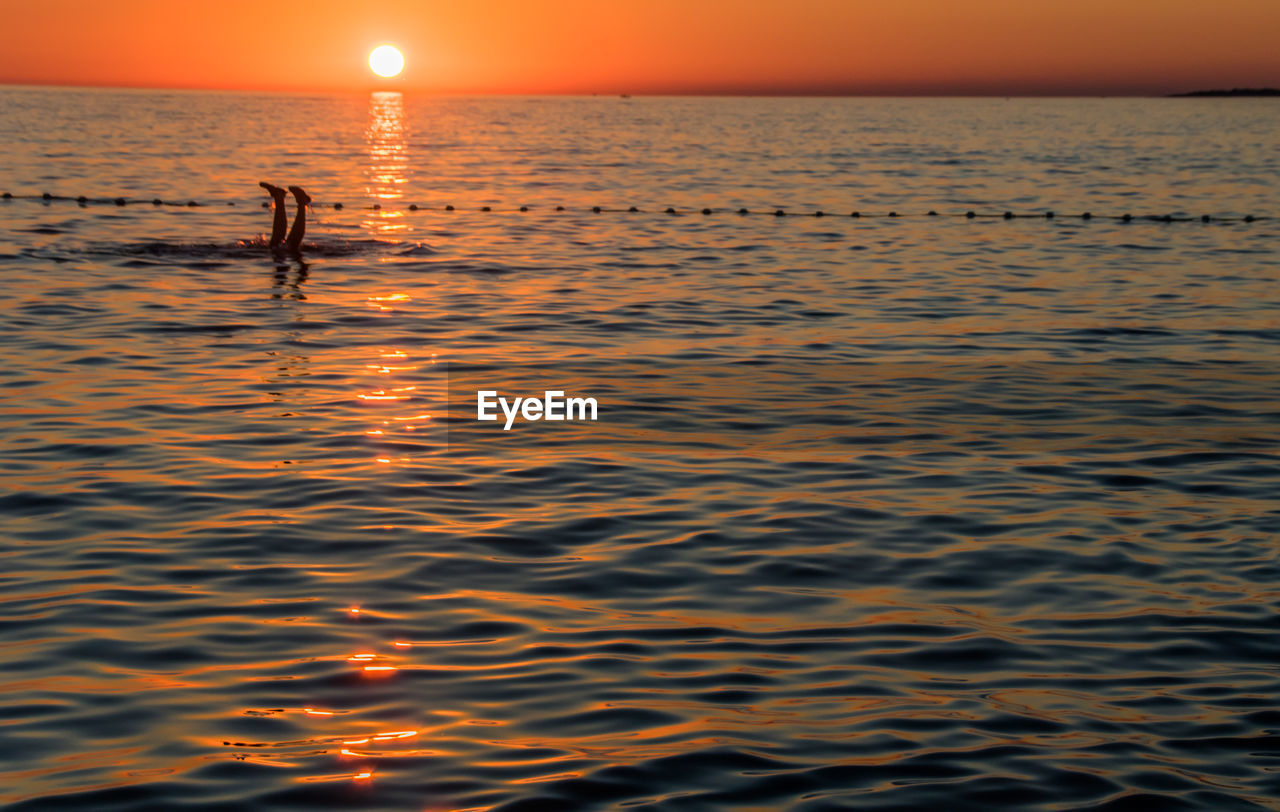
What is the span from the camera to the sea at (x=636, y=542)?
26.6 feet

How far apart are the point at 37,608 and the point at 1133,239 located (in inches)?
1409

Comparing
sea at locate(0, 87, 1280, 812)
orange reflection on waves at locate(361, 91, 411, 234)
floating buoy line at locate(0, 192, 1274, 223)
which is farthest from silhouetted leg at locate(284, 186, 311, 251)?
floating buoy line at locate(0, 192, 1274, 223)

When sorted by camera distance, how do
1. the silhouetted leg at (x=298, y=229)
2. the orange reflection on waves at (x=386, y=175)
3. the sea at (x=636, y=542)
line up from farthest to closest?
the orange reflection on waves at (x=386, y=175)
the silhouetted leg at (x=298, y=229)
the sea at (x=636, y=542)

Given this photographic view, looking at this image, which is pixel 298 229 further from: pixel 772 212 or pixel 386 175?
pixel 386 175

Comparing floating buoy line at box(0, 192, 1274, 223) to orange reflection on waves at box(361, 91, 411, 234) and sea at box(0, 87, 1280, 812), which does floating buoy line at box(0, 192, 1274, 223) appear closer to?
orange reflection on waves at box(361, 91, 411, 234)

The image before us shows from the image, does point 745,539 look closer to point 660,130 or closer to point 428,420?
point 428,420

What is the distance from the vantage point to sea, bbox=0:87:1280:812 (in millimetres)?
8102

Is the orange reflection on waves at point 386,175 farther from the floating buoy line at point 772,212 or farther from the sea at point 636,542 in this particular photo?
the sea at point 636,542

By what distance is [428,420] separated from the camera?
16688 millimetres

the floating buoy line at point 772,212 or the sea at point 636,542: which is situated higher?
the floating buoy line at point 772,212

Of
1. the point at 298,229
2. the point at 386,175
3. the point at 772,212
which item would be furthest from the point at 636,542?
the point at 386,175

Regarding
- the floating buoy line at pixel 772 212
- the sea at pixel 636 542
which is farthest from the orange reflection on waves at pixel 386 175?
the sea at pixel 636 542

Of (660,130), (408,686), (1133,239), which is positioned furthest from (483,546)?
(660,130)

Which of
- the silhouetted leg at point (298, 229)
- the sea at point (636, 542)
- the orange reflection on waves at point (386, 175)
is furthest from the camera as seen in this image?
the orange reflection on waves at point (386, 175)
